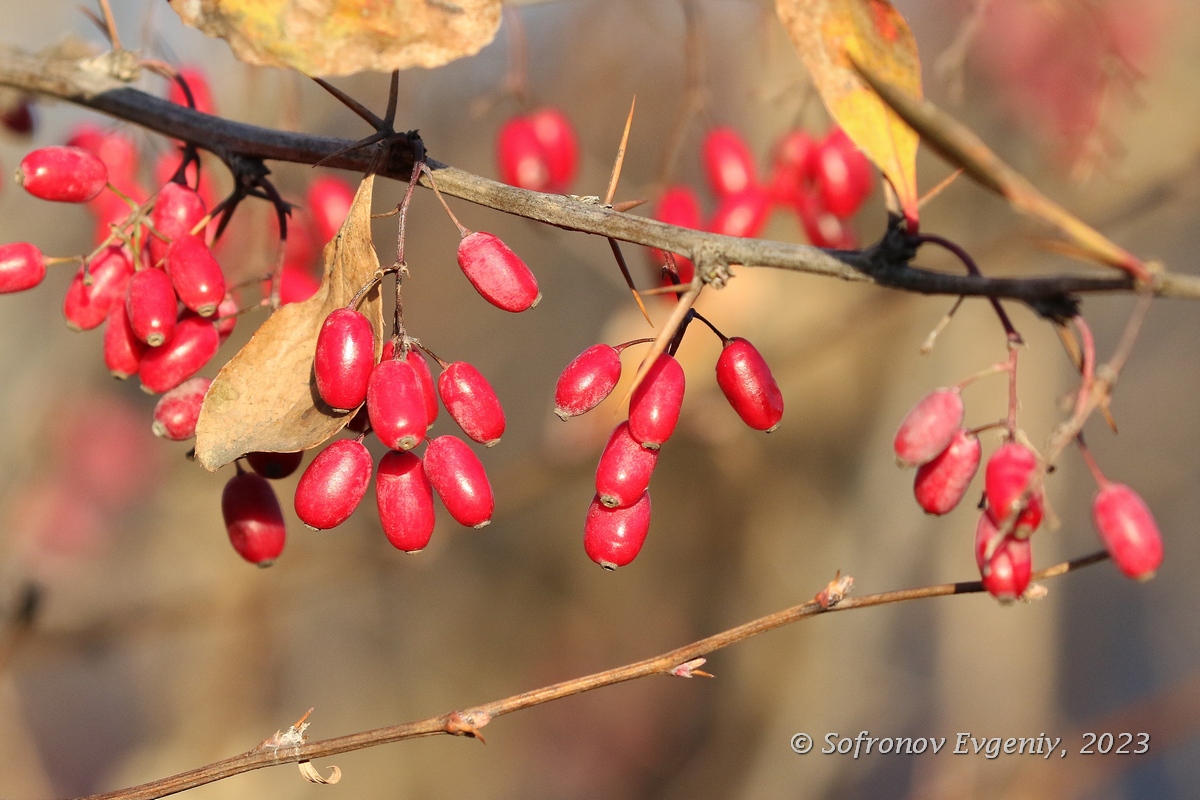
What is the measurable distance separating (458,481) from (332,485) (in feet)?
0.41

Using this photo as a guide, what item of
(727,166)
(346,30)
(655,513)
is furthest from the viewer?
(655,513)

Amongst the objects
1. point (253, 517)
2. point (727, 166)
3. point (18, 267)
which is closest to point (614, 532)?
point (253, 517)

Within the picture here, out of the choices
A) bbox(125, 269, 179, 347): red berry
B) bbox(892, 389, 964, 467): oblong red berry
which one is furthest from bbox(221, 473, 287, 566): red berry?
bbox(892, 389, 964, 467): oblong red berry

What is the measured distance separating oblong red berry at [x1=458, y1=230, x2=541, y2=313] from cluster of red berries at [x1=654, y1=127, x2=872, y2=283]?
1.06 meters

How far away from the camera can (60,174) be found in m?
1.08

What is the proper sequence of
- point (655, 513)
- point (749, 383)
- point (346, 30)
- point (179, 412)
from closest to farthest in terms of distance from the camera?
point (346, 30) → point (749, 383) → point (179, 412) → point (655, 513)

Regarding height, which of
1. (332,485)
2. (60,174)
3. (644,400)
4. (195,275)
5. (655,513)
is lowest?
(332,485)

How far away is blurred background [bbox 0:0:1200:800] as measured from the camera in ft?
9.73

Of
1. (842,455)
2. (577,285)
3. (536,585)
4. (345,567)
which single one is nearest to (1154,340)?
(842,455)

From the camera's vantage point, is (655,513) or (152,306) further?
(655,513)

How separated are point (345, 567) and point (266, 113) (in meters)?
1.66

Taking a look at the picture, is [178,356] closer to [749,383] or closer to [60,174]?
[60,174]

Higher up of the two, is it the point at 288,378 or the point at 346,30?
the point at 346,30

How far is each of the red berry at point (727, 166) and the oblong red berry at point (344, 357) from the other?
4.53ft
